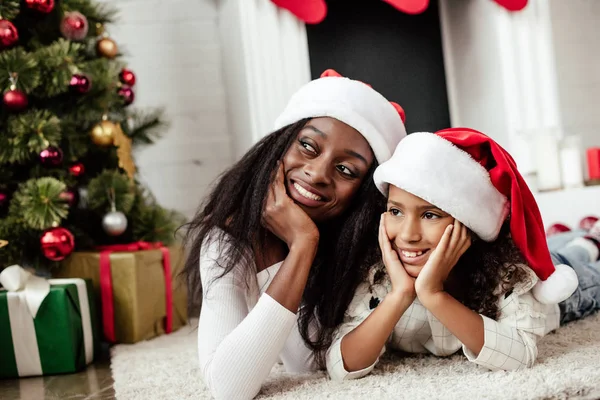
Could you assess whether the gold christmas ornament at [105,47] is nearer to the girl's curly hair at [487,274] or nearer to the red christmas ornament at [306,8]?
the red christmas ornament at [306,8]

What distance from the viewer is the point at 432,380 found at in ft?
3.87

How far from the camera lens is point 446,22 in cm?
280

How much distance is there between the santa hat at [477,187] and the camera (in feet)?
3.87

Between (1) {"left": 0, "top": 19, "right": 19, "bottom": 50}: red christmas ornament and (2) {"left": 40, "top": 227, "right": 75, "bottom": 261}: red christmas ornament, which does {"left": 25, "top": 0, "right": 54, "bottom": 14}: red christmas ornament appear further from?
(2) {"left": 40, "top": 227, "right": 75, "bottom": 261}: red christmas ornament

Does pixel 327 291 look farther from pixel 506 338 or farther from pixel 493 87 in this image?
pixel 493 87

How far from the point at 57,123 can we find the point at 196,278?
743 millimetres

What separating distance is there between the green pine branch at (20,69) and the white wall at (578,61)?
6.89ft

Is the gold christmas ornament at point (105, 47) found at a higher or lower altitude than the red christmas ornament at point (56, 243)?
higher

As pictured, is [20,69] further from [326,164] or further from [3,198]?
[326,164]

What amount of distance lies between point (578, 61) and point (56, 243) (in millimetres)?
2253

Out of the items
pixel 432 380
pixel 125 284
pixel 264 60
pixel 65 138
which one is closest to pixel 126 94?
pixel 65 138

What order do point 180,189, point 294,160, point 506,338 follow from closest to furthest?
point 506,338 < point 294,160 < point 180,189

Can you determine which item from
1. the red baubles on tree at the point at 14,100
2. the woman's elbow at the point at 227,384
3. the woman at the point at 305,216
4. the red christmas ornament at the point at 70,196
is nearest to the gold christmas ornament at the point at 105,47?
the red baubles on tree at the point at 14,100

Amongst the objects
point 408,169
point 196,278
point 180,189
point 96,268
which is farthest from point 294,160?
point 180,189
